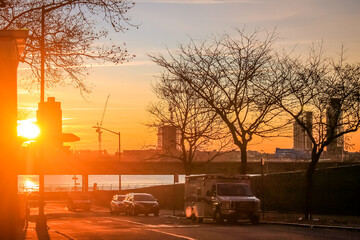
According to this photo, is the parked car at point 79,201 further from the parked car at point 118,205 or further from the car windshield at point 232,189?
the car windshield at point 232,189

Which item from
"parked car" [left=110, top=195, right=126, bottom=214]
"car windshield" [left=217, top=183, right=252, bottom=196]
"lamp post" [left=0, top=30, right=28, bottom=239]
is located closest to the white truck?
"car windshield" [left=217, top=183, right=252, bottom=196]

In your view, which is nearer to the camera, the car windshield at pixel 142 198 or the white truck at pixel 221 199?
the white truck at pixel 221 199

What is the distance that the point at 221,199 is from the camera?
30.6m

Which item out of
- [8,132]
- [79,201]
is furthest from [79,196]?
[8,132]

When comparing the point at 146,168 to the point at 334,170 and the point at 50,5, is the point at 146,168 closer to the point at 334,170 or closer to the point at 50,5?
the point at 334,170

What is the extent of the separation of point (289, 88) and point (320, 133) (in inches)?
133

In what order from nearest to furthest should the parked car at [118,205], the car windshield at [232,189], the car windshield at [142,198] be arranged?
the car windshield at [232,189] < the car windshield at [142,198] < the parked car at [118,205]

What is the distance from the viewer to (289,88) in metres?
36.6

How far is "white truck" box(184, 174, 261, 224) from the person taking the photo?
98.2ft

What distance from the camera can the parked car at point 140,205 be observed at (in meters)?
45.2

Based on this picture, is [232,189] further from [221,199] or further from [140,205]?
[140,205]

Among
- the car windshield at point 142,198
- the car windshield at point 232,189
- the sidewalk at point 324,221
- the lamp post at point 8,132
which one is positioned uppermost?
the lamp post at point 8,132

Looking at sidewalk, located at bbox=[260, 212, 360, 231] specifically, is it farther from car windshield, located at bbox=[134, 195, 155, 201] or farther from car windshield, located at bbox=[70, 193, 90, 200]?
car windshield, located at bbox=[70, 193, 90, 200]

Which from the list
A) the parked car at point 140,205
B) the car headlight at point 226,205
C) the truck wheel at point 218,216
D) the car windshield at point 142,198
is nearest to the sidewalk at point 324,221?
the truck wheel at point 218,216
